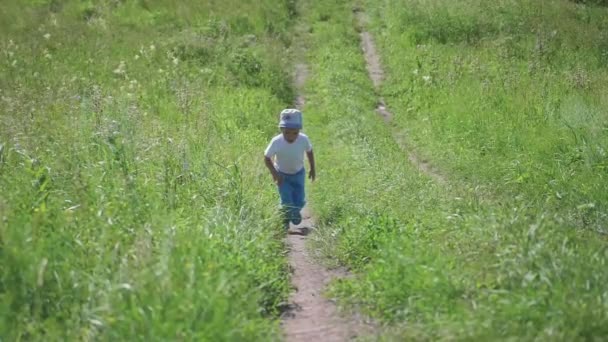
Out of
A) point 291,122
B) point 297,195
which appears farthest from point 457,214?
point 297,195

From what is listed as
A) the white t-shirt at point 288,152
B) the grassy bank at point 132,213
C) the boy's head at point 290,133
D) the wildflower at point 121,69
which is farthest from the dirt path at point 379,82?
the wildflower at point 121,69

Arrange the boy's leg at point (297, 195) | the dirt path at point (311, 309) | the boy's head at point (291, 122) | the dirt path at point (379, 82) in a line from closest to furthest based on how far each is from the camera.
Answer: the dirt path at point (311, 309) < the boy's head at point (291, 122) < the boy's leg at point (297, 195) < the dirt path at point (379, 82)

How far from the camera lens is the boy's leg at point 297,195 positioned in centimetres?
884

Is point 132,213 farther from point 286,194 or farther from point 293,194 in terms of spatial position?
point 293,194

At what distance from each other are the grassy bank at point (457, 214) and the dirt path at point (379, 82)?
20 cm

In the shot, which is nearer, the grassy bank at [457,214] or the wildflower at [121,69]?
the grassy bank at [457,214]

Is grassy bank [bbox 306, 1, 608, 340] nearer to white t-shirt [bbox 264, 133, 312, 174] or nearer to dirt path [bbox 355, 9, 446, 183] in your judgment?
dirt path [bbox 355, 9, 446, 183]

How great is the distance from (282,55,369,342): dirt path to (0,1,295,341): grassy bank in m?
0.17

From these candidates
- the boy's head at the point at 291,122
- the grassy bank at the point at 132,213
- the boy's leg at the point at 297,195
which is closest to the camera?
the grassy bank at the point at 132,213

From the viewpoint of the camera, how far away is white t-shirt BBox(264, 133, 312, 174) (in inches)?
344

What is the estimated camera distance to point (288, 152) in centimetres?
877

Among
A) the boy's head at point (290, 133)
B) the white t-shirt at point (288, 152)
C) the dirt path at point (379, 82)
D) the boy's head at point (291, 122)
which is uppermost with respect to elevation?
the boy's head at point (291, 122)

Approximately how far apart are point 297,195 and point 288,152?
569 mm

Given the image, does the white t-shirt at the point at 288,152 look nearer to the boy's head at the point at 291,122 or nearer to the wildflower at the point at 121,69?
the boy's head at the point at 291,122
